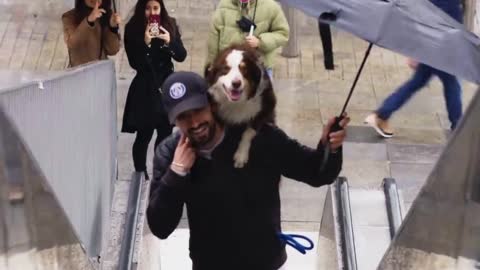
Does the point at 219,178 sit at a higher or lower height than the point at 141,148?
higher

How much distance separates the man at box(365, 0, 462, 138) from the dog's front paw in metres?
3.98

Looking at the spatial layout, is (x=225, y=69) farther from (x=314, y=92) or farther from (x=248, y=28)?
(x=314, y=92)

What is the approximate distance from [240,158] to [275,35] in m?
3.29

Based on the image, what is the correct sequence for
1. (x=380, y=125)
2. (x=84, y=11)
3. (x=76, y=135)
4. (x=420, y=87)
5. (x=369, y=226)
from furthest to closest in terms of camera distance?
(x=380, y=125)
(x=420, y=87)
(x=84, y=11)
(x=369, y=226)
(x=76, y=135)

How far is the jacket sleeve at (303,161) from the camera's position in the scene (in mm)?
4004

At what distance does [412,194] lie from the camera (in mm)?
7090

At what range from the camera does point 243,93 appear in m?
3.85

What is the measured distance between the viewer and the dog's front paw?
389cm

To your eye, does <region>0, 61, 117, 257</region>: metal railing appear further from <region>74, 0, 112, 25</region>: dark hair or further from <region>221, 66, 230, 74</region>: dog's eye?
<region>74, 0, 112, 25</region>: dark hair

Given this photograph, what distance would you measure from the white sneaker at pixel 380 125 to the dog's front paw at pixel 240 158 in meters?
4.37

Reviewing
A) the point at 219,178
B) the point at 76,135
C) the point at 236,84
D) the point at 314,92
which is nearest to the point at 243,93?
the point at 236,84

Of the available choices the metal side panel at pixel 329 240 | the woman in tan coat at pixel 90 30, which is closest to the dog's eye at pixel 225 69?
the metal side panel at pixel 329 240

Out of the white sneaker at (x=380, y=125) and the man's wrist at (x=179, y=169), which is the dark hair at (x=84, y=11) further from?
the man's wrist at (x=179, y=169)

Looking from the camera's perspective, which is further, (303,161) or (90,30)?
(90,30)
